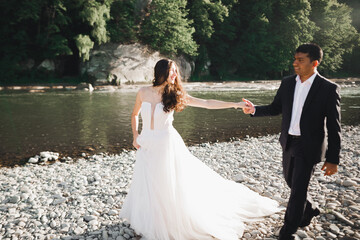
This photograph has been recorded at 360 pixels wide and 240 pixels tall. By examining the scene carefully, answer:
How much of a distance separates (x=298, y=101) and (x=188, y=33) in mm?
35215

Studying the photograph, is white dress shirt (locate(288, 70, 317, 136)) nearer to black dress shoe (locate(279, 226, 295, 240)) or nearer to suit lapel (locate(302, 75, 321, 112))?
suit lapel (locate(302, 75, 321, 112))

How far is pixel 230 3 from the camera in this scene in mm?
43500

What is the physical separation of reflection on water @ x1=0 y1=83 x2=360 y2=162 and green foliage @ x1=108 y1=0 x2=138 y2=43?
709 inches

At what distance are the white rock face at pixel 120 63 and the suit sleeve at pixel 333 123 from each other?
2961 cm

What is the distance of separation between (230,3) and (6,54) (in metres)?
31.5

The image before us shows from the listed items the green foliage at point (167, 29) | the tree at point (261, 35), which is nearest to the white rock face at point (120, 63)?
the green foliage at point (167, 29)

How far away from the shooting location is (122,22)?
3459cm

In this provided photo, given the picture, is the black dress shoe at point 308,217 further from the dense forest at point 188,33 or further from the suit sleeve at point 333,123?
the dense forest at point 188,33

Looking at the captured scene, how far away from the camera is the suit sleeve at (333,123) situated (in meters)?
3.05

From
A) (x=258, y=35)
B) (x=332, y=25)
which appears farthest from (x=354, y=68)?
(x=258, y=35)

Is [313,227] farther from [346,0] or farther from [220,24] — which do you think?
[346,0]

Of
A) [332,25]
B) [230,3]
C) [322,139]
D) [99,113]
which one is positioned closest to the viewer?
[322,139]

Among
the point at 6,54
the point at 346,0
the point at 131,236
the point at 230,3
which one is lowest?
the point at 131,236

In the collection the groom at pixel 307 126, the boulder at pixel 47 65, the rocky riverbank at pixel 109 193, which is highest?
the boulder at pixel 47 65
